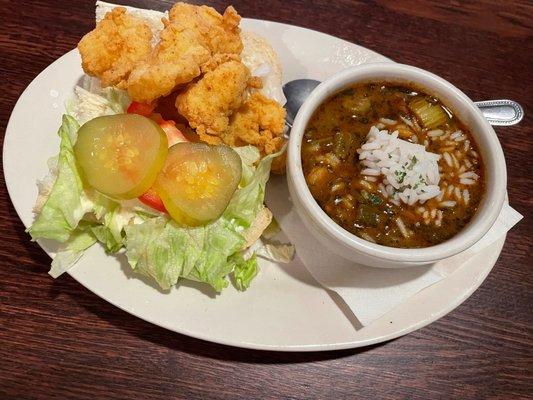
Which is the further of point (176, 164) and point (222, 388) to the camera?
point (222, 388)

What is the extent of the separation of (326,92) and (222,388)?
3.84 ft

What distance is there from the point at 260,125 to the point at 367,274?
2.29 feet

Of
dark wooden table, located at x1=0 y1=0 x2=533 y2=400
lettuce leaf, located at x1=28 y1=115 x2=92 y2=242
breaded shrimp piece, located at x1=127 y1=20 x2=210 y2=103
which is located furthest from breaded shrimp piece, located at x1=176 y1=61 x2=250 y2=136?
dark wooden table, located at x1=0 y1=0 x2=533 y2=400

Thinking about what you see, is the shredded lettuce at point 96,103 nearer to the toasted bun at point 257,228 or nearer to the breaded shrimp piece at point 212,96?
the breaded shrimp piece at point 212,96

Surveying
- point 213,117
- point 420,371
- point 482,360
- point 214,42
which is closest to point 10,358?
point 213,117

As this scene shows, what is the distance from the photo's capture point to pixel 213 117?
1.91 m

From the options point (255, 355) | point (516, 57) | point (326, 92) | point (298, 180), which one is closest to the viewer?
point (298, 180)

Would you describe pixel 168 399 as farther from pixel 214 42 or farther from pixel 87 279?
pixel 214 42

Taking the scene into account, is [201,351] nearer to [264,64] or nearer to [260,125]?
[260,125]

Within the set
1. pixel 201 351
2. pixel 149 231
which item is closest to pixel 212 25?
pixel 149 231

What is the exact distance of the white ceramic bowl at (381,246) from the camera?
5.56 ft

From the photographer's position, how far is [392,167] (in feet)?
5.96

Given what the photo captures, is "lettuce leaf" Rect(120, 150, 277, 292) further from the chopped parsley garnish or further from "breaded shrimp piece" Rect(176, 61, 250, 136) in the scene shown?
the chopped parsley garnish

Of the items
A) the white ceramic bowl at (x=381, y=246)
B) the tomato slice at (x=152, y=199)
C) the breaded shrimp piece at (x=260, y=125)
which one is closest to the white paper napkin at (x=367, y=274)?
the white ceramic bowl at (x=381, y=246)
